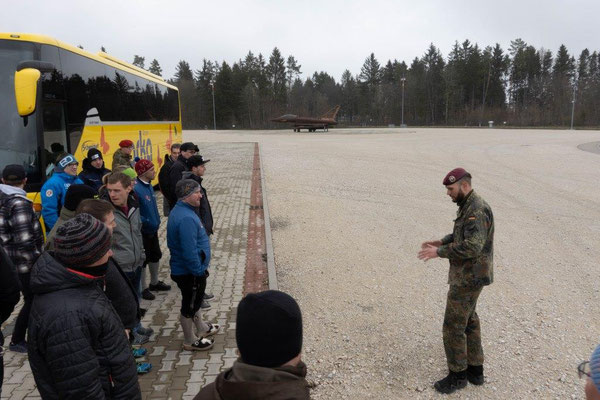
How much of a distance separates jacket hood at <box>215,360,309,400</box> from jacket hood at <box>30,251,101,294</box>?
1.16m

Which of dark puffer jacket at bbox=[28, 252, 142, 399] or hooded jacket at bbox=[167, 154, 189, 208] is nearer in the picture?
dark puffer jacket at bbox=[28, 252, 142, 399]

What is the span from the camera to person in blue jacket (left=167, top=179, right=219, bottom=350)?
13.3 feet

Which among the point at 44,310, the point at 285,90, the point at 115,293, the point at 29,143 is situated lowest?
the point at 115,293

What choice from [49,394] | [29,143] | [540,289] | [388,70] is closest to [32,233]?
[49,394]

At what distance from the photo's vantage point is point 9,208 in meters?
4.06

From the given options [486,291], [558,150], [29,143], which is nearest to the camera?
[486,291]

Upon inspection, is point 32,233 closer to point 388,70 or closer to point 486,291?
point 486,291

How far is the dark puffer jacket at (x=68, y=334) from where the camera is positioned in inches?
83.8

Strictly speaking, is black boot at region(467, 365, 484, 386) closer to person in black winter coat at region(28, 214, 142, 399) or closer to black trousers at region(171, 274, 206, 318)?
black trousers at region(171, 274, 206, 318)

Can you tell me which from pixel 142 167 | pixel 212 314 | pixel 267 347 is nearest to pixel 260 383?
pixel 267 347

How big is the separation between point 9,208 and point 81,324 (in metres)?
2.62

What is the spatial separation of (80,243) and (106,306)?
398mm

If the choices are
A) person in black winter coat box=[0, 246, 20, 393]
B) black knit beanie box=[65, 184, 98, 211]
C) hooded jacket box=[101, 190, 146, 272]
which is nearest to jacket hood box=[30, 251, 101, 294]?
person in black winter coat box=[0, 246, 20, 393]

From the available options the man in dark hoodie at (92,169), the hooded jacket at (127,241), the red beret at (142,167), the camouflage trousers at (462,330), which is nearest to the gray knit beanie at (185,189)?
the hooded jacket at (127,241)
